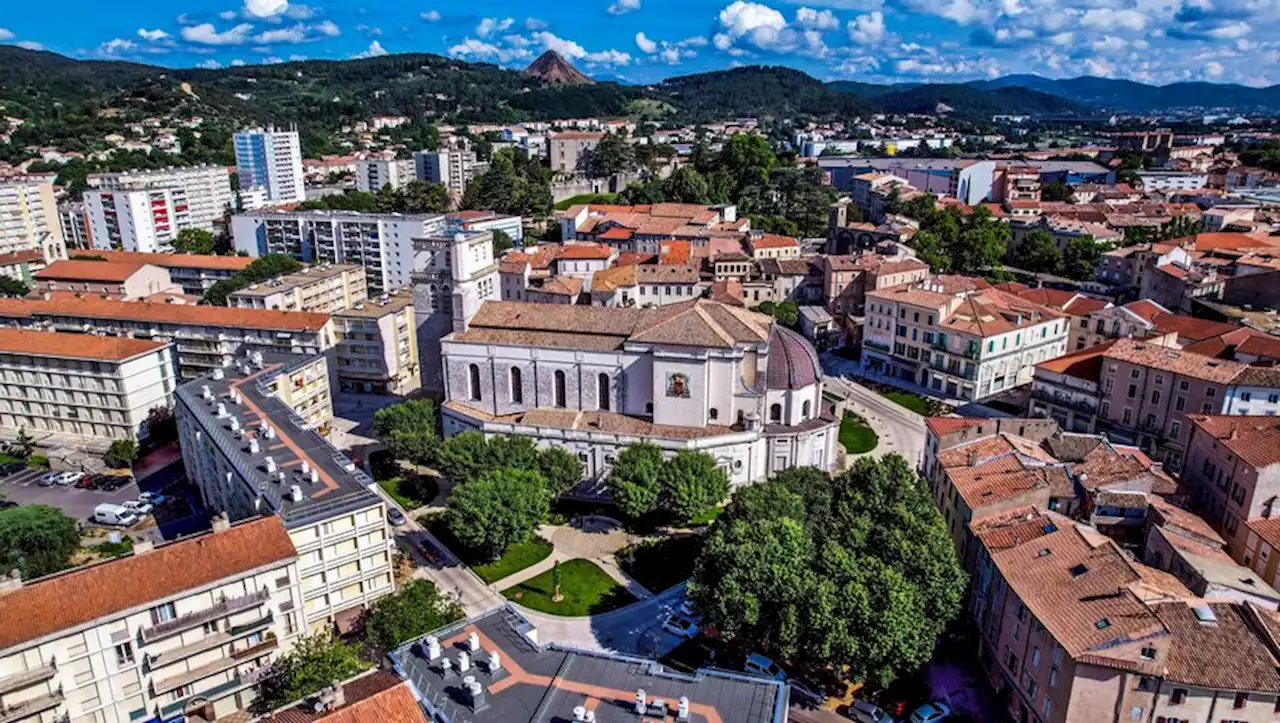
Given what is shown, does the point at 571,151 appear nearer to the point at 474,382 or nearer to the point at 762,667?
the point at 474,382

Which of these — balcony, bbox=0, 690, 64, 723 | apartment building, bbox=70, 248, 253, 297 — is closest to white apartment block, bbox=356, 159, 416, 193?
apartment building, bbox=70, 248, 253, 297

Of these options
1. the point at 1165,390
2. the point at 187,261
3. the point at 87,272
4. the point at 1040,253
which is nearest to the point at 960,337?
the point at 1165,390

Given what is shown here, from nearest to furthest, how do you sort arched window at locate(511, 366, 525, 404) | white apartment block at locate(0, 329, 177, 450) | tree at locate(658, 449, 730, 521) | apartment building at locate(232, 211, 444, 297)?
tree at locate(658, 449, 730, 521)
arched window at locate(511, 366, 525, 404)
white apartment block at locate(0, 329, 177, 450)
apartment building at locate(232, 211, 444, 297)

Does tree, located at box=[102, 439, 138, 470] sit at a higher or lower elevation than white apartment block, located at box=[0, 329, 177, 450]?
lower

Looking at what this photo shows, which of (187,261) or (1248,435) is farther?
(187,261)

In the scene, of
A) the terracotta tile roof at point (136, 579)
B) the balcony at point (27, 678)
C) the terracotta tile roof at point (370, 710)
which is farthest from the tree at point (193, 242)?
the terracotta tile roof at point (370, 710)

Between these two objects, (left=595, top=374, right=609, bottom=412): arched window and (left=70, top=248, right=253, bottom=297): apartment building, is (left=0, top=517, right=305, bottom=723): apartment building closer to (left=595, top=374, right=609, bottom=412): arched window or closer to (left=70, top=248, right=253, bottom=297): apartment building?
(left=595, top=374, right=609, bottom=412): arched window
